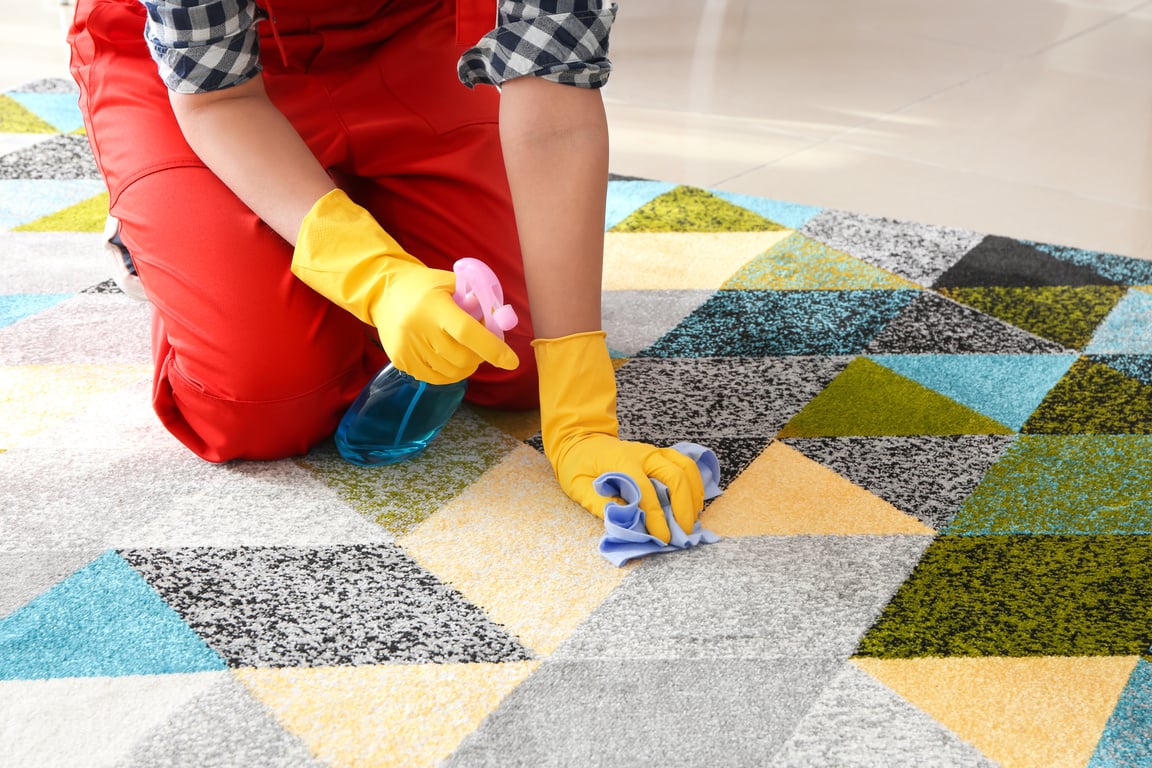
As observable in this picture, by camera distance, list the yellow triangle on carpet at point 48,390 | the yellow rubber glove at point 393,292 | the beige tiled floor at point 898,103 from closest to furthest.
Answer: the yellow rubber glove at point 393,292
the yellow triangle on carpet at point 48,390
the beige tiled floor at point 898,103

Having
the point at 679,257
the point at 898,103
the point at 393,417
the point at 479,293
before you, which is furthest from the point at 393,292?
the point at 898,103

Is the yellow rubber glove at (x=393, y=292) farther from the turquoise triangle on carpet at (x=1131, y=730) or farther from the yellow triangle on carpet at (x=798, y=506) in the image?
the turquoise triangle on carpet at (x=1131, y=730)

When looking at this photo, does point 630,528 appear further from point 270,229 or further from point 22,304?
point 22,304

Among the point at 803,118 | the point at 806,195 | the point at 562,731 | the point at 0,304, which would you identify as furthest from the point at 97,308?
the point at 803,118

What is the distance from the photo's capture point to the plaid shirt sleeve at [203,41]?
0.93m

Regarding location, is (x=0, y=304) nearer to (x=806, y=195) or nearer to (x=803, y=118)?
(x=806, y=195)

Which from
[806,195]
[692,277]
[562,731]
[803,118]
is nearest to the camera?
[562,731]

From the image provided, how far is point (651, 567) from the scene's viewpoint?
93cm

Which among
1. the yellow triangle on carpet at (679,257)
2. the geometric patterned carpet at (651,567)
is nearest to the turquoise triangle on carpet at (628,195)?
the yellow triangle on carpet at (679,257)

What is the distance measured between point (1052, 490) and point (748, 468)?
0.29m

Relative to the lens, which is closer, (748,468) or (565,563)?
(565,563)

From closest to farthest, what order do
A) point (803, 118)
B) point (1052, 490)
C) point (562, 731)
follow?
1. point (562, 731)
2. point (1052, 490)
3. point (803, 118)

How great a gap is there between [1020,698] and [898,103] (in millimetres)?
1625

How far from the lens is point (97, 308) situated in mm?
1353
